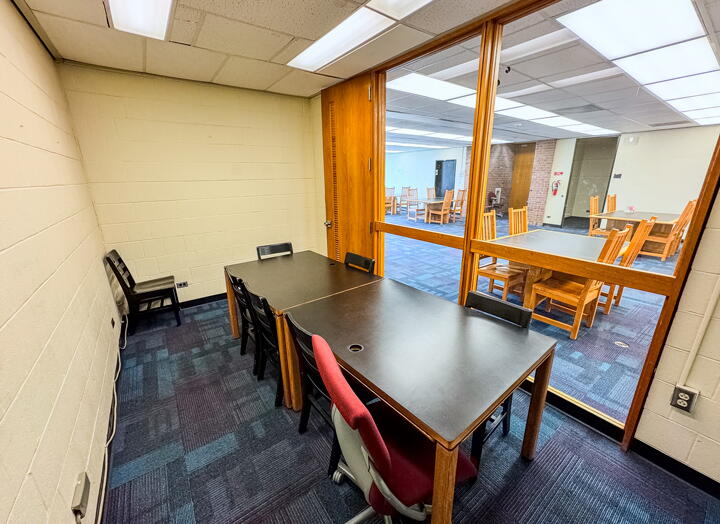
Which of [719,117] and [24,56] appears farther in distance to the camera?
[719,117]

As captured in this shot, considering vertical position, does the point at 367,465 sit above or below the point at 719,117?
below

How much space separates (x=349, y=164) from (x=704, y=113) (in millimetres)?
5973

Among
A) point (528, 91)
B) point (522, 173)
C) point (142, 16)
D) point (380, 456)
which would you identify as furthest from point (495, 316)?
point (522, 173)

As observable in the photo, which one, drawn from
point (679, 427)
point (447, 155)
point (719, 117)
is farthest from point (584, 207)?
point (679, 427)

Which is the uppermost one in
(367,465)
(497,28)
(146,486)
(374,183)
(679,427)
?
(497,28)

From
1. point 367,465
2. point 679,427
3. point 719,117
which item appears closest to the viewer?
point 367,465

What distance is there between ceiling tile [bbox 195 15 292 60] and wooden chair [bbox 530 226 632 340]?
10.1 ft

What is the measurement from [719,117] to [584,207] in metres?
3.18

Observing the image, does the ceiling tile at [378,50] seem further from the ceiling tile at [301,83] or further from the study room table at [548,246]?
the study room table at [548,246]

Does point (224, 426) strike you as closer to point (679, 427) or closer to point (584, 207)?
point (679, 427)

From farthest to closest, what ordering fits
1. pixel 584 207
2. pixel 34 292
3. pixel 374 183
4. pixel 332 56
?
1. pixel 584 207
2. pixel 374 183
3. pixel 332 56
4. pixel 34 292

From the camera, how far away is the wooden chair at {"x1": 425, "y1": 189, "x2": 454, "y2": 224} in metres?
8.68

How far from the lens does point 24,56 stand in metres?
1.69

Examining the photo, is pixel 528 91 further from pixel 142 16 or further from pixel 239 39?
pixel 142 16
